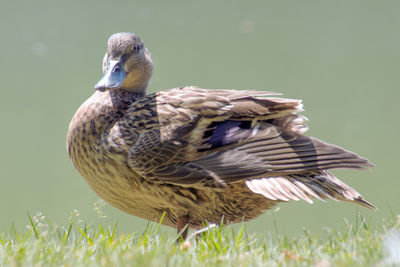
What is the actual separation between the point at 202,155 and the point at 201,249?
1085mm

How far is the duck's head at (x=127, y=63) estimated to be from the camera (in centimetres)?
397

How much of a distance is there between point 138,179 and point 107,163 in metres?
0.24

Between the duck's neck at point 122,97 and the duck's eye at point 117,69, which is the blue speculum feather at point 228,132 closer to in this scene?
the duck's neck at point 122,97

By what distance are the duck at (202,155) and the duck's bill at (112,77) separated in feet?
0.03

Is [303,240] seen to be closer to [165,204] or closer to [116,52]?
[165,204]

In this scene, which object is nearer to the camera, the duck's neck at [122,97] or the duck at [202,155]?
the duck at [202,155]

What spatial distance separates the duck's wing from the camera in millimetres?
3500

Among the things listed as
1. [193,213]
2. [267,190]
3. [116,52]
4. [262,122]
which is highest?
[116,52]

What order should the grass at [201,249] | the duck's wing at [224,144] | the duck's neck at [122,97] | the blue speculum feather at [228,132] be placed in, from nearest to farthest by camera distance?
the grass at [201,249] → the duck's wing at [224,144] → the blue speculum feather at [228,132] → the duck's neck at [122,97]

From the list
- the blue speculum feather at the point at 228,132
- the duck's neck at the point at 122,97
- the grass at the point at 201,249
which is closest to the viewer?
the grass at the point at 201,249

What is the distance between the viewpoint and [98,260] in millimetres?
2193

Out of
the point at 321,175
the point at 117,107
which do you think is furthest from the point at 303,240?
the point at 117,107

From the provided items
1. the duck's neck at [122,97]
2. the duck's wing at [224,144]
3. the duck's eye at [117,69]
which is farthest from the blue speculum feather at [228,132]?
the duck's eye at [117,69]

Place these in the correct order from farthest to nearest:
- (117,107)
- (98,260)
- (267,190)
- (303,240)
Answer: (117,107) → (267,190) → (303,240) → (98,260)
